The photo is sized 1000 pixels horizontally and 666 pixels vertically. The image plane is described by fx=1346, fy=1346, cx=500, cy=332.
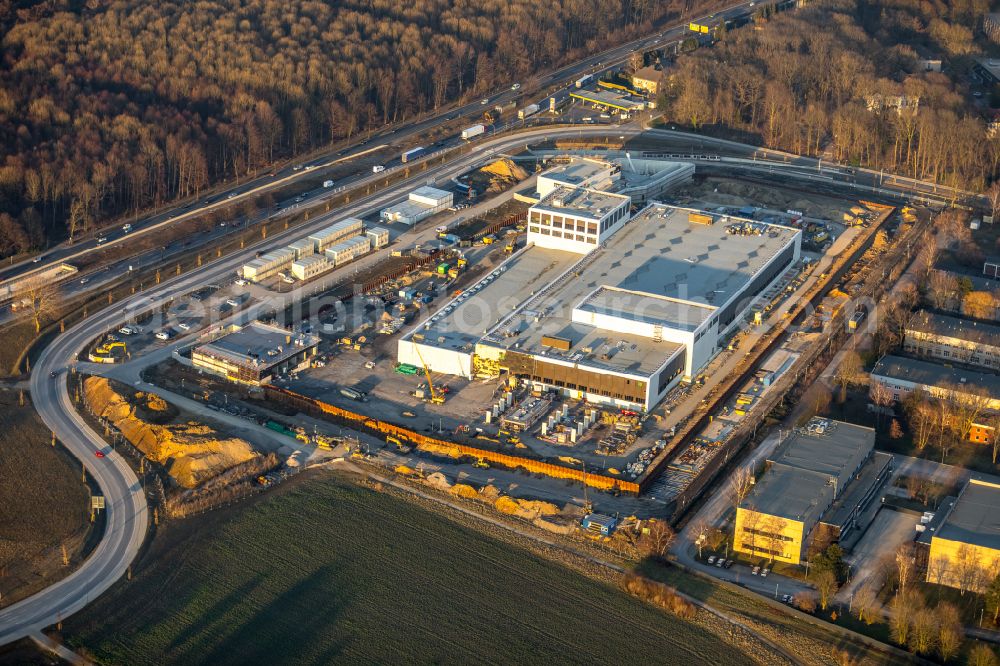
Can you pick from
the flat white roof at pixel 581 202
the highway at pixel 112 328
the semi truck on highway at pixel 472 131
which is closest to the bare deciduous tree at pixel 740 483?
the flat white roof at pixel 581 202

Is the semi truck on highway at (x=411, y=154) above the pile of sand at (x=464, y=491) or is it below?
above

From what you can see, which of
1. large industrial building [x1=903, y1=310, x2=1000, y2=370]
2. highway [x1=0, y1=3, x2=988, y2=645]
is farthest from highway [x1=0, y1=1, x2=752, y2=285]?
large industrial building [x1=903, y1=310, x2=1000, y2=370]

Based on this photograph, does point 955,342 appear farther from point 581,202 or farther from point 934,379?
point 581,202

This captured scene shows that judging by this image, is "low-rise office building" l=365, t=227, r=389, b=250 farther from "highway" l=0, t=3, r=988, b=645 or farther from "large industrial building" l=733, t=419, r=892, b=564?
"large industrial building" l=733, t=419, r=892, b=564

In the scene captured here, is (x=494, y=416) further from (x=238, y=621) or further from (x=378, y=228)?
(x=378, y=228)

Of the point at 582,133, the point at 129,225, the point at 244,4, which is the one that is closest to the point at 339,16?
the point at 244,4

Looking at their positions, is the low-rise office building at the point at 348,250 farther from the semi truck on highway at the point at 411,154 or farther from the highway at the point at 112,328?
the semi truck on highway at the point at 411,154
